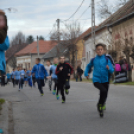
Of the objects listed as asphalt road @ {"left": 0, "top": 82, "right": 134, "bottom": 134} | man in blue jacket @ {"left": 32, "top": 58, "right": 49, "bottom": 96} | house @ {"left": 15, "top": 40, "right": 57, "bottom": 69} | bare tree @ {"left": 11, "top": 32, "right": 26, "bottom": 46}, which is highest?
bare tree @ {"left": 11, "top": 32, "right": 26, "bottom": 46}

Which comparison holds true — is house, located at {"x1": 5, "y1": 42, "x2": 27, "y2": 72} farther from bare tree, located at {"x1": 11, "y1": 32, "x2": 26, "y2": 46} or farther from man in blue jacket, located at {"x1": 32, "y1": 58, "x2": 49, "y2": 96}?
man in blue jacket, located at {"x1": 32, "y1": 58, "x2": 49, "y2": 96}

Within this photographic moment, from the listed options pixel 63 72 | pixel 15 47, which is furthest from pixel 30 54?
pixel 63 72

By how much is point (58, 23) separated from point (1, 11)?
4613cm

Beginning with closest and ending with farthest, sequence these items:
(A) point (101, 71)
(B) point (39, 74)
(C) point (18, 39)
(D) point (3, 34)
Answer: (D) point (3, 34) < (A) point (101, 71) < (B) point (39, 74) < (C) point (18, 39)

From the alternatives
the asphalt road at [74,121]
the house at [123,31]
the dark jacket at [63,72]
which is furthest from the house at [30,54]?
the asphalt road at [74,121]

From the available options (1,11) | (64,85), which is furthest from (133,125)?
(64,85)

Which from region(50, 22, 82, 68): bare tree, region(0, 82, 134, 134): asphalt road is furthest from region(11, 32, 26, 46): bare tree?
region(0, 82, 134, 134): asphalt road

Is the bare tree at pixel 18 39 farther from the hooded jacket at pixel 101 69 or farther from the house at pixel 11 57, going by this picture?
the hooded jacket at pixel 101 69

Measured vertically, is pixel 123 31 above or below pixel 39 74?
above

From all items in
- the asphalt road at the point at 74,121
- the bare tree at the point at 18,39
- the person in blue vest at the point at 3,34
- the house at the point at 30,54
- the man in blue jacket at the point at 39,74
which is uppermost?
the bare tree at the point at 18,39

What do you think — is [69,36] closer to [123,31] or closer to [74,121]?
[123,31]

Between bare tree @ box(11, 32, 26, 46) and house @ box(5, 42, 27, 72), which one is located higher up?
bare tree @ box(11, 32, 26, 46)

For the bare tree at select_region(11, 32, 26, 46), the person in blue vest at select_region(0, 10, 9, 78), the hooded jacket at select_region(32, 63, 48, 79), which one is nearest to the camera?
the person in blue vest at select_region(0, 10, 9, 78)

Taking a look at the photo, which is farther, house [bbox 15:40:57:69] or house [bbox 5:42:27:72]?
house [bbox 5:42:27:72]
